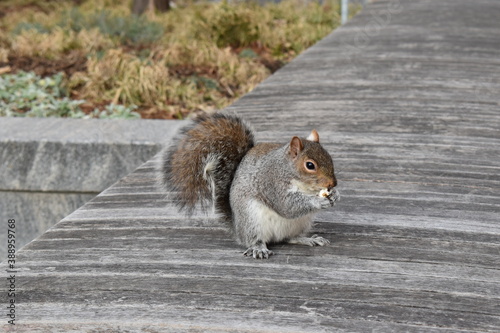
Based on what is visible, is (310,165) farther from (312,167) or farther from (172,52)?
(172,52)

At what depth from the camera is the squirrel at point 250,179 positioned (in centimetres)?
277

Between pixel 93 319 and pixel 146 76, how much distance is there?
4.59 metres

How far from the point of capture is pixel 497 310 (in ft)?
7.75

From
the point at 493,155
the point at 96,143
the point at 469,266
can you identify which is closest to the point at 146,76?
the point at 96,143

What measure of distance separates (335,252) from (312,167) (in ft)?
1.16

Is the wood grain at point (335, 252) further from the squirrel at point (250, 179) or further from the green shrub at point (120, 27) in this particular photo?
the green shrub at point (120, 27)

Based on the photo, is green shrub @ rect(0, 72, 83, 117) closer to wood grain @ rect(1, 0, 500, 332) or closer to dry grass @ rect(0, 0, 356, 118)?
dry grass @ rect(0, 0, 356, 118)

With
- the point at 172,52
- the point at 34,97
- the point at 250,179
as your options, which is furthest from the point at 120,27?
the point at 250,179

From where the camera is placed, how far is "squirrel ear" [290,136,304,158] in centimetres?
278

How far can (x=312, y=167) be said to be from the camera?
277 cm

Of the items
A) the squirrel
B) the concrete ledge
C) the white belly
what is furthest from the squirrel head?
the concrete ledge

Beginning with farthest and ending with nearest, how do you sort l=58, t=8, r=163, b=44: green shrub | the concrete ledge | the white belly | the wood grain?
l=58, t=8, r=163, b=44: green shrub, the concrete ledge, the white belly, the wood grain

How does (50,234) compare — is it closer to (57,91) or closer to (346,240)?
(346,240)

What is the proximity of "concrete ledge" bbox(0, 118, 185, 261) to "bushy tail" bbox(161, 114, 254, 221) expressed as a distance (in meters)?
1.79
